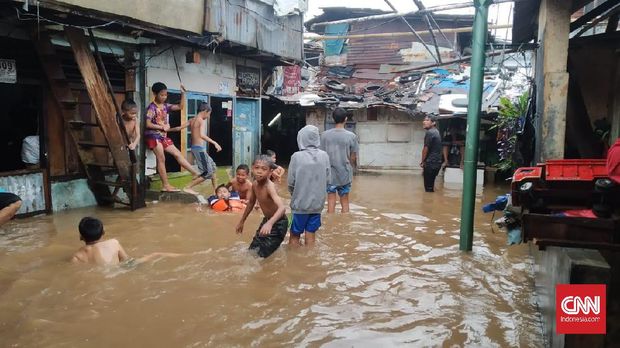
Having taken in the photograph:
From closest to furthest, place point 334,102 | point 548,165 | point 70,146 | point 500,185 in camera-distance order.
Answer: point 548,165 < point 70,146 < point 500,185 < point 334,102

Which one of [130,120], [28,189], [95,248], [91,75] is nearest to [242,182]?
[130,120]

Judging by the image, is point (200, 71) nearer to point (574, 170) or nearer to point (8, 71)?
point (8, 71)

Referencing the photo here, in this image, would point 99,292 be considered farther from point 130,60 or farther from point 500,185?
point 500,185

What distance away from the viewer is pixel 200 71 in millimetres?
12203

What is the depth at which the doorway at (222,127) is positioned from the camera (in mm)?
13531

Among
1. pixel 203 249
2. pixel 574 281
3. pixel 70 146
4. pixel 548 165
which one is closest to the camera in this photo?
pixel 574 281

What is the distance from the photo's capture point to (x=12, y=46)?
777 cm

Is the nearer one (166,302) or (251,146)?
(166,302)

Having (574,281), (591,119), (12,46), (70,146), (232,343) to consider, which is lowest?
(232,343)

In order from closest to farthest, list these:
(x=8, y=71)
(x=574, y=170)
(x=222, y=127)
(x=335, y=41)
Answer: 1. (x=574, y=170)
2. (x=8, y=71)
3. (x=222, y=127)
4. (x=335, y=41)

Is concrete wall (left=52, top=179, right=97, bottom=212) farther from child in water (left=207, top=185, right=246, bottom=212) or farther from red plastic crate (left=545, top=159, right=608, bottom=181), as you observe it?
red plastic crate (left=545, top=159, right=608, bottom=181)

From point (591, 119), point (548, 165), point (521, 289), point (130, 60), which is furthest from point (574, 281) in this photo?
point (130, 60)

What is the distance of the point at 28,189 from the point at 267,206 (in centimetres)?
462

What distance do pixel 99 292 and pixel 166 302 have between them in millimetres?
735
